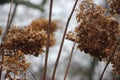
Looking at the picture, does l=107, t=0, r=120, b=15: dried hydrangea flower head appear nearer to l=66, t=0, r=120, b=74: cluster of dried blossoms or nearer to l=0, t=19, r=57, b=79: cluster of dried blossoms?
l=66, t=0, r=120, b=74: cluster of dried blossoms

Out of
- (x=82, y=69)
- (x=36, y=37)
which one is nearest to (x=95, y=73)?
(x=82, y=69)

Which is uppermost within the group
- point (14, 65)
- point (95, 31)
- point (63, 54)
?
point (95, 31)

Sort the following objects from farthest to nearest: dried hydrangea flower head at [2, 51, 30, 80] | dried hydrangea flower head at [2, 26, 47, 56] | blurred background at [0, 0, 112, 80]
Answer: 1. blurred background at [0, 0, 112, 80]
2. dried hydrangea flower head at [2, 26, 47, 56]
3. dried hydrangea flower head at [2, 51, 30, 80]

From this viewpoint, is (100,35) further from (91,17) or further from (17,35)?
(17,35)

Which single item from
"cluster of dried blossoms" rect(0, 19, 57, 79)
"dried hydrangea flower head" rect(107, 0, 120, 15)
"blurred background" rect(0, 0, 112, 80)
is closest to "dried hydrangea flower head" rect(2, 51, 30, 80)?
"cluster of dried blossoms" rect(0, 19, 57, 79)

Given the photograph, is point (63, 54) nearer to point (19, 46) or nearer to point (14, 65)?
point (19, 46)

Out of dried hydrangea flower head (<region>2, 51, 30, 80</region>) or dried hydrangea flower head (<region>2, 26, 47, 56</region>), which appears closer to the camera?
dried hydrangea flower head (<region>2, 51, 30, 80</region>)

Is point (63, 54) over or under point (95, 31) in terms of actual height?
under

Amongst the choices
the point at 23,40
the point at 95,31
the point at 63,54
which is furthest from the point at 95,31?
the point at 63,54
